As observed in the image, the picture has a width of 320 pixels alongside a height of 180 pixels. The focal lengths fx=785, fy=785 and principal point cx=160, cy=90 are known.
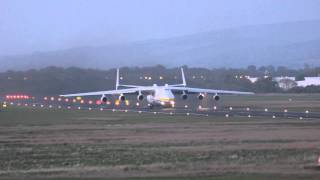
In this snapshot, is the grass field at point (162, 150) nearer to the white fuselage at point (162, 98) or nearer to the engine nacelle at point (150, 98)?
the white fuselage at point (162, 98)

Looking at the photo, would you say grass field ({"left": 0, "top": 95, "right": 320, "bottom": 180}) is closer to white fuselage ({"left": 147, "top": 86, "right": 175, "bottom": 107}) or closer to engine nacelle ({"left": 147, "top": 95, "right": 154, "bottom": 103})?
white fuselage ({"left": 147, "top": 86, "right": 175, "bottom": 107})

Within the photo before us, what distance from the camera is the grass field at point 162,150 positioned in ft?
84.8

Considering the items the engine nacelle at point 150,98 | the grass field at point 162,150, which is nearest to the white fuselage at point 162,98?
the engine nacelle at point 150,98

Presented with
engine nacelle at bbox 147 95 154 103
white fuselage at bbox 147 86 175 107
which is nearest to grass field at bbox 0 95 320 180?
white fuselage at bbox 147 86 175 107

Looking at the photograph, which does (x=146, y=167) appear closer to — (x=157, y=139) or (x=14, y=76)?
(x=157, y=139)

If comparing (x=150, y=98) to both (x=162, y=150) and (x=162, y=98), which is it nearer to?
(x=162, y=98)

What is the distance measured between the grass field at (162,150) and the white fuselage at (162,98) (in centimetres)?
3083

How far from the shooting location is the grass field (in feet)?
84.8

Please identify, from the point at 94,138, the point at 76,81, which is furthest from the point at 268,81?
the point at 94,138

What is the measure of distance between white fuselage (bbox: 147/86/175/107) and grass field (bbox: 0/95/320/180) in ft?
101

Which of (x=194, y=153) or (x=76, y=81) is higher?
(x=76, y=81)

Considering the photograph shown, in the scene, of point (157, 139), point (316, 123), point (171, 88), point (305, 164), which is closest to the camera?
point (305, 164)

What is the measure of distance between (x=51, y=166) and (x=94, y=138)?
14.7 m

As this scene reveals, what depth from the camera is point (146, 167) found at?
2750 cm
